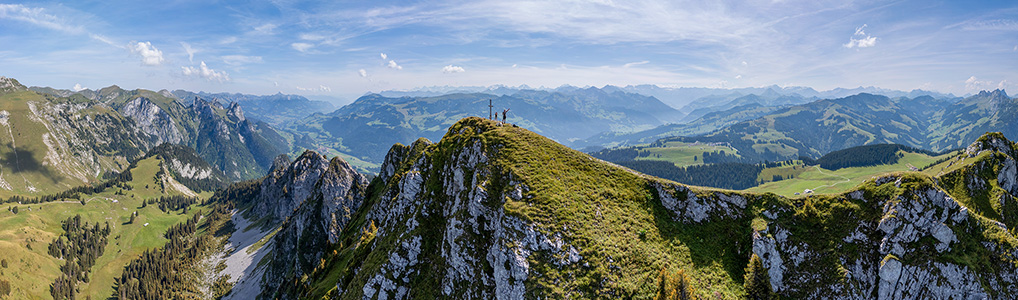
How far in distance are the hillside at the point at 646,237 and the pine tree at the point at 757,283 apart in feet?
2.82

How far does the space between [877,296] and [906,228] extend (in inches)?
280

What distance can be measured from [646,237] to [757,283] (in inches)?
426

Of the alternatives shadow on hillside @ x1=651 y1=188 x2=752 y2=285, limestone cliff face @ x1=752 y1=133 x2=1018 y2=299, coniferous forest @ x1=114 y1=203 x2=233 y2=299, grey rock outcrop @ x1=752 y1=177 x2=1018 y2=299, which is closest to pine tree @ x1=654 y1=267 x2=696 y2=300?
shadow on hillside @ x1=651 y1=188 x2=752 y2=285

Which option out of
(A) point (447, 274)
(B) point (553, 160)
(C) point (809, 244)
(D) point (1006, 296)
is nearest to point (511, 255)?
(A) point (447, 274)

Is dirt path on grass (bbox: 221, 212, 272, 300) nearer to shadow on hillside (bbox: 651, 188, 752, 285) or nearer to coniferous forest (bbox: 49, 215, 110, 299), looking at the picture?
coniferous forest (bbox: 49, 215, 110, 299)

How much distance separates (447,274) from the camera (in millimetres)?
39406

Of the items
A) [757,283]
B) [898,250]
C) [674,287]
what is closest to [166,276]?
[674,287]

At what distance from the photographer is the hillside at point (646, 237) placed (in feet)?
112

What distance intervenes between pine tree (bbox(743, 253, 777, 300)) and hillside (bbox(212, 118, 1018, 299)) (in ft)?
2.82

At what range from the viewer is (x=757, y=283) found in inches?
1385

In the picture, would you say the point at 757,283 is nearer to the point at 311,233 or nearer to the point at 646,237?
the point at 646,237

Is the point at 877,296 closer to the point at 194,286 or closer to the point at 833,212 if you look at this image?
the point at 833,212

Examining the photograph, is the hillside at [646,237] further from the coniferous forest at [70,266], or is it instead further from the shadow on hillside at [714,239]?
the coniferous forest at [70,266]

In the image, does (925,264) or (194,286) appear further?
(194,286)
